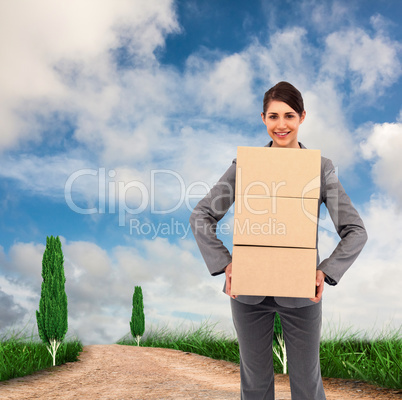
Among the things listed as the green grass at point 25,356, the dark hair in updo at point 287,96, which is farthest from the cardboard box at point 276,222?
the green grass at point 25,356

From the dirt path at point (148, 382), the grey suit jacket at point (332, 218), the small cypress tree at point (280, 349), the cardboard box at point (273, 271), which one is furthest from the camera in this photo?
the small cypress tree at point (280, 349)

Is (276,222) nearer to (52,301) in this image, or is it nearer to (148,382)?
(148,382)

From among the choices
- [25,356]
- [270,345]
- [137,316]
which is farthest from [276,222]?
[137,316]

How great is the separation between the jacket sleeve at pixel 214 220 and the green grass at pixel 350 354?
4071 mm

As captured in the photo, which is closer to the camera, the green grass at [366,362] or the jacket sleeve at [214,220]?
the jacket sleeve at [214,220]

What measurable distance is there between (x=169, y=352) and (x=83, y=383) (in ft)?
12.4

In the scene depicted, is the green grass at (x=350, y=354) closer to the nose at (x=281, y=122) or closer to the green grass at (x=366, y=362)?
the green grass at (x=366, y=362)

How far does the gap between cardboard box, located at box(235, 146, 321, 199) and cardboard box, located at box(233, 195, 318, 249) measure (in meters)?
0.05

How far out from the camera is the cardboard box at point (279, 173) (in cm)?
234

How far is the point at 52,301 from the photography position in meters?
8.74

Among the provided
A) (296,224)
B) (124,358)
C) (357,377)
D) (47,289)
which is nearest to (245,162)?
(296,224)

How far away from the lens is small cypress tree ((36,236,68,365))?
8.47m

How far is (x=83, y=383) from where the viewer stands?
6719mm

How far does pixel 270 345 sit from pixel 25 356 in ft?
22.2
